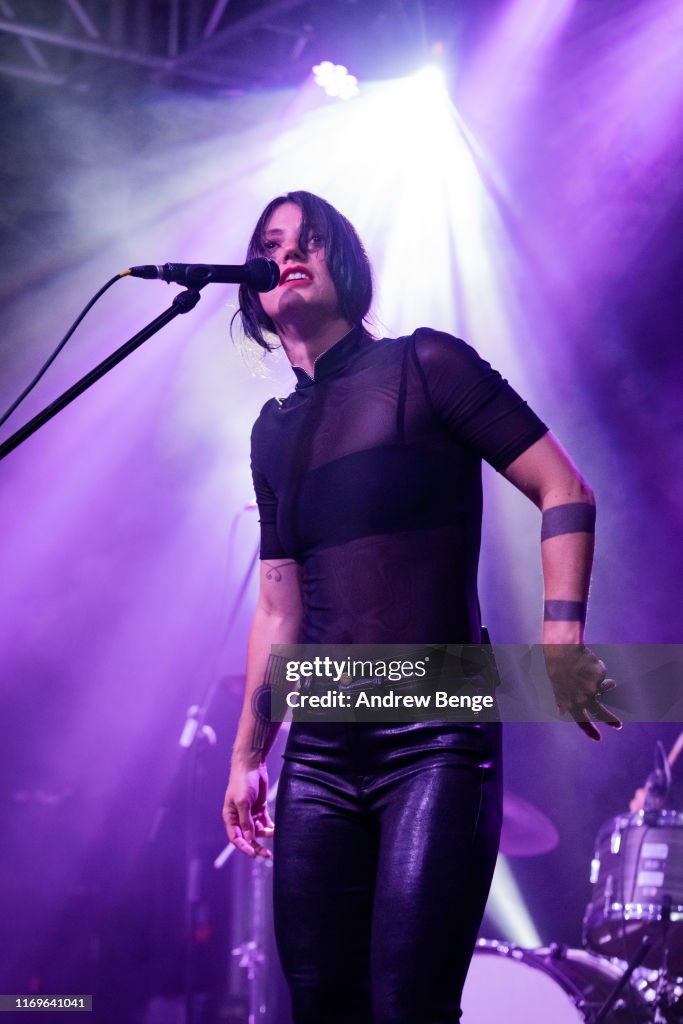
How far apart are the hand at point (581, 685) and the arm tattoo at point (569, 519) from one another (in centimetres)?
26

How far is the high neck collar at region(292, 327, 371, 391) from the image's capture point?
8.34 feet

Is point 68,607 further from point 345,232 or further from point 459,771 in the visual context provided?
point 459,771

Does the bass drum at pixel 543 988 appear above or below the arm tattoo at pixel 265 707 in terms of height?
below

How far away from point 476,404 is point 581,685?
659 millimetres

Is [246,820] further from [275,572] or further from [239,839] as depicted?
[275,572]

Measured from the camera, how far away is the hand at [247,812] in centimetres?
248

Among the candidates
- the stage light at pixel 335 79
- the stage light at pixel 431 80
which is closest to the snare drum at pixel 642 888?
the stage light at pixel 431 80

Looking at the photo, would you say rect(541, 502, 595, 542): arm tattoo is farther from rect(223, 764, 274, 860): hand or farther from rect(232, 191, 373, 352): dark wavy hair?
rect(223, 764, 274, 860): hand

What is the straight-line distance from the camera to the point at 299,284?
2.61m

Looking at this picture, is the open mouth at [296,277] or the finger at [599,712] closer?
the finger at [599,712]

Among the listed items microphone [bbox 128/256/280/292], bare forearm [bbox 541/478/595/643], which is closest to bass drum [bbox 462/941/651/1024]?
bare forearm [bbox 541/478/595/643]

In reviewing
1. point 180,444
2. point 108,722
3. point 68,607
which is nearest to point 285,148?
point 180,444

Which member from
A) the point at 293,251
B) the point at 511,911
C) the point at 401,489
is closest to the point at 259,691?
the point at 401,489

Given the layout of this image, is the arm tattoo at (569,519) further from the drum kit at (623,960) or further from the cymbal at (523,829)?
the cymbal at (523,829)
